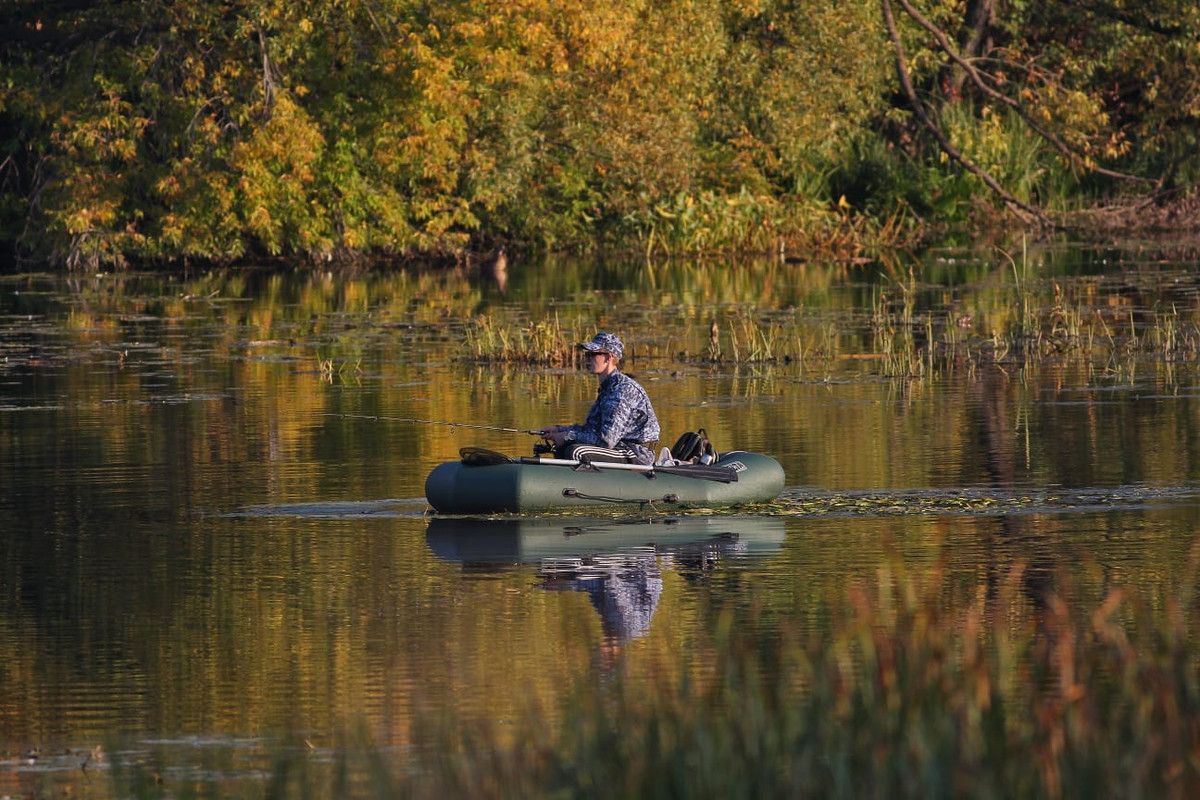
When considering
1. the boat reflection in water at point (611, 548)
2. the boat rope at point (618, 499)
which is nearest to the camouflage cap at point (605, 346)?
the boat rope at point (618, 499)

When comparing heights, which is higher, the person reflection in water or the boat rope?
the boat rope

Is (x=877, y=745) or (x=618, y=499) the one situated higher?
(x=618, y=499)

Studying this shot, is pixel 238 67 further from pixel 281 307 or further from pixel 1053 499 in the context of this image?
pixel 1053 499

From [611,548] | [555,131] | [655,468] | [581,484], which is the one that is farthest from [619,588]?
[555,131]

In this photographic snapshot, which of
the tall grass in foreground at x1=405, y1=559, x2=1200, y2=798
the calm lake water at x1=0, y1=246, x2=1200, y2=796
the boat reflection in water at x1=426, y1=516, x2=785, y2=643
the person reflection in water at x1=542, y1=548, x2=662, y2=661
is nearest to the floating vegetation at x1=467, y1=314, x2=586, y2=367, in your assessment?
the calm lake water at x1=0, y1=246, x2=1200, y2=796

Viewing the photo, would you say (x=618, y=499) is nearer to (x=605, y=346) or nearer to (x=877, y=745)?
(x=605, y=346)

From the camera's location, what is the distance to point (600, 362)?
15.6m

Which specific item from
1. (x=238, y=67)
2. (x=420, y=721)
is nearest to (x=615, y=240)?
(x=238, y=67)

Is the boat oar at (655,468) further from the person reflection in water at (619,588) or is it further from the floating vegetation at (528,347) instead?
→ the floating vegetation at (528,347)

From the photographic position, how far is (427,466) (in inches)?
709

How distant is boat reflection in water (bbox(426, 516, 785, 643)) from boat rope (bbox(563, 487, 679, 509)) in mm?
129

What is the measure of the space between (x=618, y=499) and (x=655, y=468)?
13.7 inches

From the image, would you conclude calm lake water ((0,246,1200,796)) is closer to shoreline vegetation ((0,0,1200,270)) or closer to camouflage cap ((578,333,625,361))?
camouflage cap ((578,333,625,361))

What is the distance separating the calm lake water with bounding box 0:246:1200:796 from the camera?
10.3 metres
